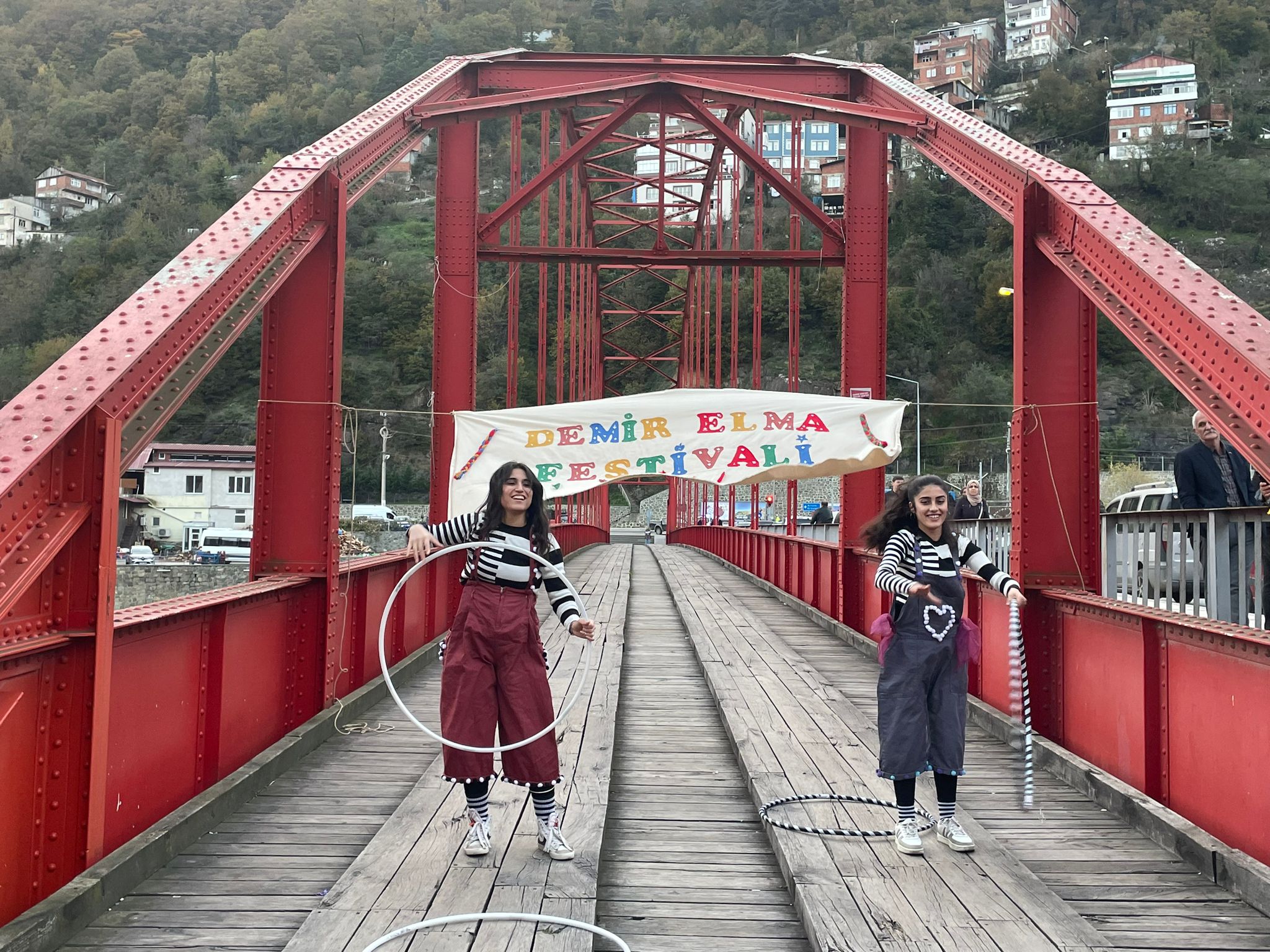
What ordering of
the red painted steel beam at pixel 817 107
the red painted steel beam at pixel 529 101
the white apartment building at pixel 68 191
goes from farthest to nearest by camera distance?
the white apartment building at pixel 68 191 < the red painted steel beam at pixel 529 101 < the red painted steel beam at pixel 817 107

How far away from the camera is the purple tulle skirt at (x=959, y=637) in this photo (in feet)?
13.8

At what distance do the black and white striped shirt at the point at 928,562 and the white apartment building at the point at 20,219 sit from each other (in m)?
120

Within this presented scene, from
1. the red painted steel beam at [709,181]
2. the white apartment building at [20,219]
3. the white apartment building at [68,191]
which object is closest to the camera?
the red painted steel beam at [709,181]

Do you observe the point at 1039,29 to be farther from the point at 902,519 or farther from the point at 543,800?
the point at 543,800

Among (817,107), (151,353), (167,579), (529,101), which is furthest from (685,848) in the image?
(167,579)

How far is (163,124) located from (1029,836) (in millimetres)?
121911

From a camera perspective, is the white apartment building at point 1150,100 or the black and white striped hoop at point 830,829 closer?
the black and white striped hoop at point 830,829

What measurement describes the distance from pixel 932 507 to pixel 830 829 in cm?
143

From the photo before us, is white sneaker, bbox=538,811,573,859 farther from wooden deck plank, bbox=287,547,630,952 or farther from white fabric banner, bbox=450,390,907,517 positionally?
white fabric banner, bbox=450,390,907,517

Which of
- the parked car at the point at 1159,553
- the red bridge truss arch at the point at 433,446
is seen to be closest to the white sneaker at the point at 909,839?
the red bridge truss arch at the point at 433,446

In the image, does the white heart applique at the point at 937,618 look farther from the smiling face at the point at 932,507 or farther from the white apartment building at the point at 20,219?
the white apartment building at the point at 20,219

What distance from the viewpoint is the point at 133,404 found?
3.91 metres

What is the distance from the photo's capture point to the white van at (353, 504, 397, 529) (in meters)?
55.6

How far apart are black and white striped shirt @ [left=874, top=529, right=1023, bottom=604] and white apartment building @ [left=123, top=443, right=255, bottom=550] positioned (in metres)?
64.1
